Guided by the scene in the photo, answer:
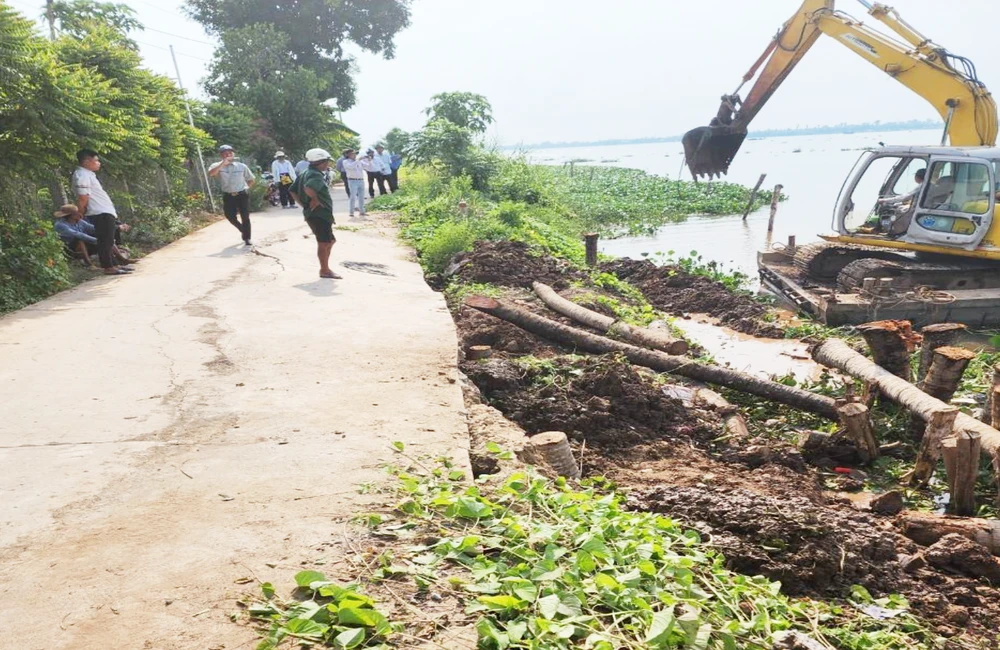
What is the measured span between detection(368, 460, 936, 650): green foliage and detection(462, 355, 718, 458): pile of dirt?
2049mm

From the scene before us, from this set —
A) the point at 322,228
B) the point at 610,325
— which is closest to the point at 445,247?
the point at 322,228

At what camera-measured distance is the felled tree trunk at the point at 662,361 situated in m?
7.02

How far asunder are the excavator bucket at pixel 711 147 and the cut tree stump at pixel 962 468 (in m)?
10.6

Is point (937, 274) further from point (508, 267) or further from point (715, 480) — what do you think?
point (715, 480)

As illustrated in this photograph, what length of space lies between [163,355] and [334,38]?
129 feet

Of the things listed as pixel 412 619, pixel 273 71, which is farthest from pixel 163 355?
pixel 273 71

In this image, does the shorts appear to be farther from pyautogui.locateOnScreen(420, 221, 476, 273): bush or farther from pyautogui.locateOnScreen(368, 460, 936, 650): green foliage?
pyautogui.locateOnScreen(368, 460, 936, 650): green foliage

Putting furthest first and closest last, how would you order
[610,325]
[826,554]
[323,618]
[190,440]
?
[610,325] < [190,440] < [826,554] < [323,618]

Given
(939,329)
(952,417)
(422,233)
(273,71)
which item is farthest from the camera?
(273,71)

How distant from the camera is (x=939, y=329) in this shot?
705 centimetres

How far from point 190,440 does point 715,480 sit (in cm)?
350

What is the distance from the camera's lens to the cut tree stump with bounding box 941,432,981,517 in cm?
504

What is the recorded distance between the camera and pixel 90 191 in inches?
390

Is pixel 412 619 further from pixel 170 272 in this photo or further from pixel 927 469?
pixel 170 272
